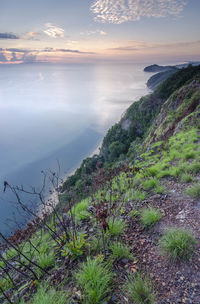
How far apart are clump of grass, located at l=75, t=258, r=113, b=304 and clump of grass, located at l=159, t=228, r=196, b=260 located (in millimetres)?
1117

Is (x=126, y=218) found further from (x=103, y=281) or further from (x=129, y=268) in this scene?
(x=103, y=281)

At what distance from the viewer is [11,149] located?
168875 millimetres

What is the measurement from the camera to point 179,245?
2879 millimetres

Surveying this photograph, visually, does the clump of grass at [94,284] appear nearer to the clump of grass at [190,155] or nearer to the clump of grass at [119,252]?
the clump of grass at [119,252]

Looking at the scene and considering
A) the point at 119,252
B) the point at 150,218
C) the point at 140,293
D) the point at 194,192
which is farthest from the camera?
the point at 194,192

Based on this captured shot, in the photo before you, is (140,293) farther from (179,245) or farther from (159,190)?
(159,190)

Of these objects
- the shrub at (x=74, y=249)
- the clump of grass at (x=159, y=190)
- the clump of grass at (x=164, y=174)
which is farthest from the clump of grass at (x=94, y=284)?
the clump of grass at (x=164, y=174)

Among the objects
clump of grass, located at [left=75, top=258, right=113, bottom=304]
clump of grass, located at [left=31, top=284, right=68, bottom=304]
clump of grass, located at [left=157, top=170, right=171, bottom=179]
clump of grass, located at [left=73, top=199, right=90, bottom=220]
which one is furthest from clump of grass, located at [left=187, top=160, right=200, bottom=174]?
clump of grass, located at [left=31, top=284, right=68, bottom=304]

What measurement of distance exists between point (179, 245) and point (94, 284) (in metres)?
1.58

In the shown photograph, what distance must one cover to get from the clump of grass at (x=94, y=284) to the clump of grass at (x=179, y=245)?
1.12 meters

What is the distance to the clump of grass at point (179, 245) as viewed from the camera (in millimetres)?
2816

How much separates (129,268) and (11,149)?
18964 cm

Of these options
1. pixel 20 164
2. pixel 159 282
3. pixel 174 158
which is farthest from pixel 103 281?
pixel 20 164

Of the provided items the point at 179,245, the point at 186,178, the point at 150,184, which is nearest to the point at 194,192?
the point at 186,178
